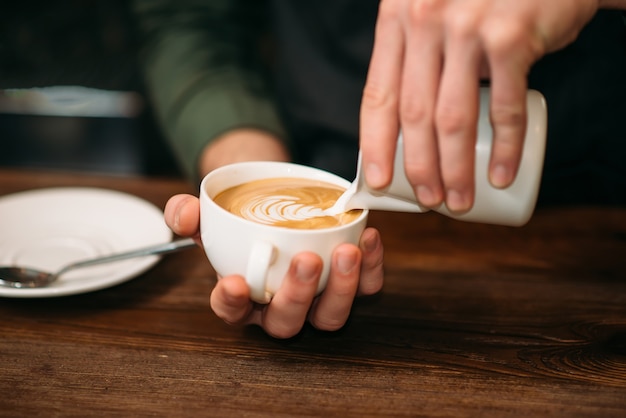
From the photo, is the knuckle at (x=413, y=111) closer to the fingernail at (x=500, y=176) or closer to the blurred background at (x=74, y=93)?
the fingernail at (x=500, y=176)

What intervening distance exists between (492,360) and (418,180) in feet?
0.89

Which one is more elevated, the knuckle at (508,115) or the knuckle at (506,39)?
the knuckle at (506,39)

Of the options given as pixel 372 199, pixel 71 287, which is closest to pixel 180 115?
pixel 71 287

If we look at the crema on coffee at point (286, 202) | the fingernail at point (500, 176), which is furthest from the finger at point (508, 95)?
the crema on coffee at point (286, 202)

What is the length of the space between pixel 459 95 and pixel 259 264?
283 millimetres

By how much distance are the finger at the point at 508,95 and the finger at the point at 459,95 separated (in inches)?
0.7

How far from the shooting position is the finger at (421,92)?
669 mm

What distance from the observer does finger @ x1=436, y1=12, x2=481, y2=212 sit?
0.65 meters

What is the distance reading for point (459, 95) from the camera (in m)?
0.65

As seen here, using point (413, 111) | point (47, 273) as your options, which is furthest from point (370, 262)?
point (47, 273)

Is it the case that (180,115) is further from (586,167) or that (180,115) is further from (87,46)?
(87,46)

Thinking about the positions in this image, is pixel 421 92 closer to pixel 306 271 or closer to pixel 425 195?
pixel 425 195

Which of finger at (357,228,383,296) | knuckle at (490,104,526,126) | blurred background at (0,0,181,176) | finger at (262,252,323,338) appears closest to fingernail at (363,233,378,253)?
finger at (357,228,383,296)

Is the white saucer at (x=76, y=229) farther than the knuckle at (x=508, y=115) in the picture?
Yes
